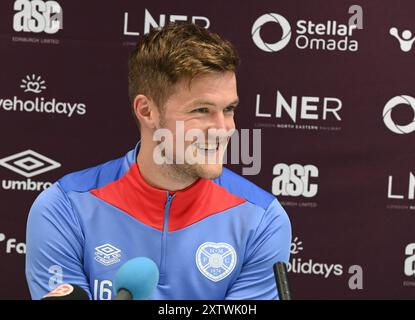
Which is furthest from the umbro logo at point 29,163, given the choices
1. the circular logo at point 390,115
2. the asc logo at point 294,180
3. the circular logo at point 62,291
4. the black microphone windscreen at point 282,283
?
the black microphone windscreen at point 282,283

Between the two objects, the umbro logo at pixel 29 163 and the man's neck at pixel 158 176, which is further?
the umbro logo at pixel 29 163

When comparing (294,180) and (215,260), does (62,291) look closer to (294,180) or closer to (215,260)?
(215,260)

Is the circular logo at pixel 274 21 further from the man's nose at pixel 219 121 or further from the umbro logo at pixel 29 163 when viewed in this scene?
the man's nose at pixel 219 121

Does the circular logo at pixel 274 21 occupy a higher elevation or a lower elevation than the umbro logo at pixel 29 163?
higher

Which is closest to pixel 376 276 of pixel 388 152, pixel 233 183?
pixel 388 152

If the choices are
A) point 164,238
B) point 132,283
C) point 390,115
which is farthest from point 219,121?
point 390,115

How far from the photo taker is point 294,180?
3.18 metres

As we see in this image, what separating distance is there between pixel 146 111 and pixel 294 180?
4.71 ft

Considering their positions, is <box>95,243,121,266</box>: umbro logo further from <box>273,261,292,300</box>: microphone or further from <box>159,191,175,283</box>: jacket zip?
<box>273,261,292,300</box>: microphone

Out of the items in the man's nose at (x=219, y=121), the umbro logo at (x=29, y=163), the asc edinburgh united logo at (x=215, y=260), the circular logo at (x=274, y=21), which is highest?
the circular logo at (x=274, y=21)

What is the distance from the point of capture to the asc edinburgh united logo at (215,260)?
1.87 meters

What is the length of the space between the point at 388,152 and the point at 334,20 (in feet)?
2.08

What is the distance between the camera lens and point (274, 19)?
3.13 m

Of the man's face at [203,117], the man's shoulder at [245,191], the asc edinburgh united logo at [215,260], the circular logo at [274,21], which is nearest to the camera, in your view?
the man's face at [203,117]
